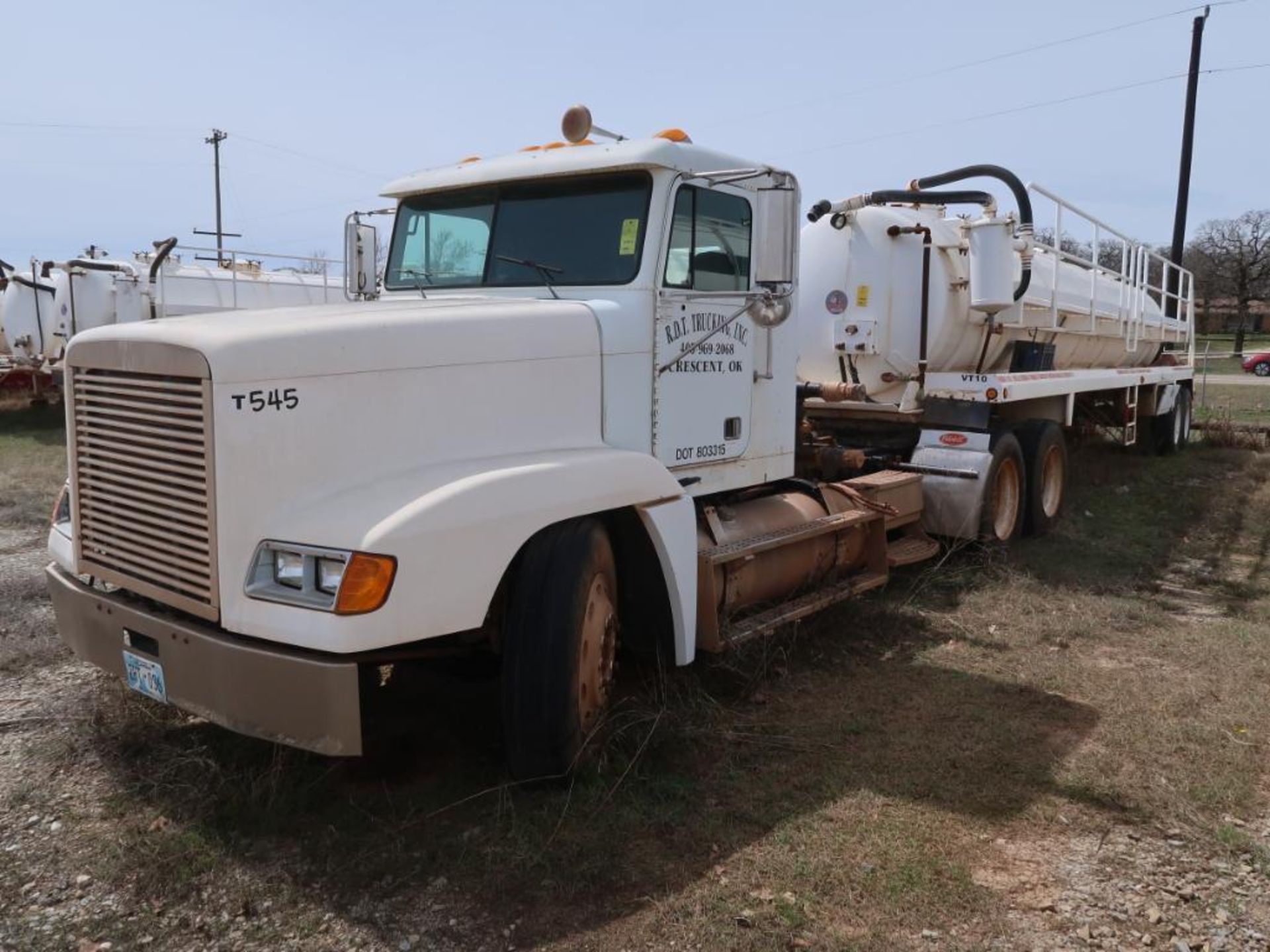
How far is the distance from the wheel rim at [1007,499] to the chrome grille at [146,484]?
22.4ft

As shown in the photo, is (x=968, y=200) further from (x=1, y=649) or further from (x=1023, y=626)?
(x=1, y=649)

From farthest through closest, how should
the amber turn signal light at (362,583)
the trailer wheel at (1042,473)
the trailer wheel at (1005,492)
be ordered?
the trailer wheel at (1042,473), the trailer wheel at (1005,492), the amber turn signal light at (362,583)

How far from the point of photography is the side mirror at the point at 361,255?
18.5 ft

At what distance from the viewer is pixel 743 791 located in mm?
4129

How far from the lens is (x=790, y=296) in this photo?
511 centimetres

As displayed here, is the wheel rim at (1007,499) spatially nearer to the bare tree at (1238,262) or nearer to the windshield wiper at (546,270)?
the windshield wiper at (546,270)

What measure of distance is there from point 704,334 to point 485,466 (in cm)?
163

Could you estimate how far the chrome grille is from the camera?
11.5 feet

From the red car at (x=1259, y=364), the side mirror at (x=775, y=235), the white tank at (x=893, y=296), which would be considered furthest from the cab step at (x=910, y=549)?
the red car at (x=1259, y=364)

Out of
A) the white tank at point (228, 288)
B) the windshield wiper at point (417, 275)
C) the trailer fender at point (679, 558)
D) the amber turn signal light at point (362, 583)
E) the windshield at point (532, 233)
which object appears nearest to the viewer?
the amber turn signal light at point (362, 583)

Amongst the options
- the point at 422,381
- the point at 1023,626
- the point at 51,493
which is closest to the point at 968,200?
the point at 1023,626

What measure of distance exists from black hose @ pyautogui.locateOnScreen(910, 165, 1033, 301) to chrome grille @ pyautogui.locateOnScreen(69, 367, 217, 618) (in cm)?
682

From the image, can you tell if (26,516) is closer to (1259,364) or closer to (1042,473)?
A: (1042,473)

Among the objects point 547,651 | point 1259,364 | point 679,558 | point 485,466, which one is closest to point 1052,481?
point 679,558
